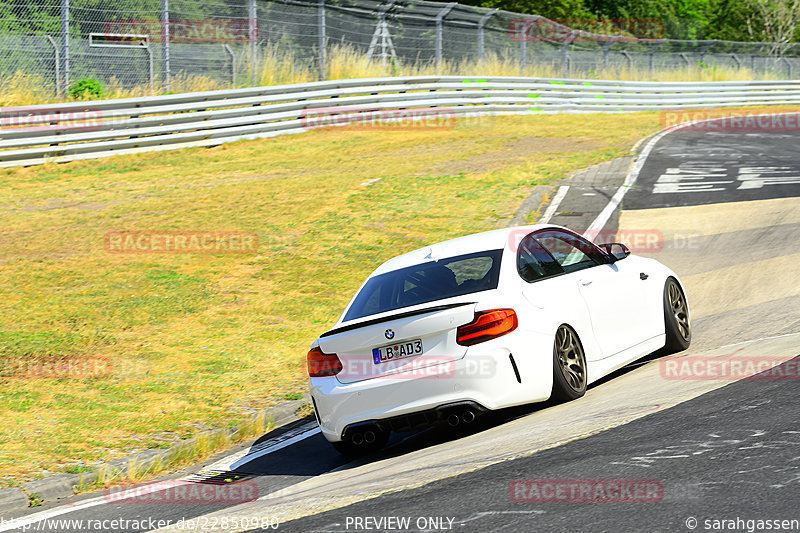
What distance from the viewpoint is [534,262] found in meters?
7.81

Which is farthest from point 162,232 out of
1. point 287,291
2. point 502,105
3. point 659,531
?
point 502,105

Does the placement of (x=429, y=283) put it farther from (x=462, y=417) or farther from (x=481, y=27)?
(x=481, y=27)

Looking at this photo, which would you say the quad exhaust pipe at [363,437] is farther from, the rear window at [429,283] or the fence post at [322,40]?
the fence post at [322,40]

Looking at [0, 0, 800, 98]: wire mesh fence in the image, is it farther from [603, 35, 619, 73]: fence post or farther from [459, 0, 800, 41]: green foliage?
[459, 0, 800, 41]: green foliage

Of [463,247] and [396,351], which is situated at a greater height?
[463,247]

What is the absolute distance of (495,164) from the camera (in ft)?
70.8

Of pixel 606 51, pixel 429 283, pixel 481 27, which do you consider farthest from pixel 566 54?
pixel 429 283

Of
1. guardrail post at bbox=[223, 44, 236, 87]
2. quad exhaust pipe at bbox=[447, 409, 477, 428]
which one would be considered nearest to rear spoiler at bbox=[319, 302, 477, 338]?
quad exhaust pipe at bbox=[447, 409, 477, 428]

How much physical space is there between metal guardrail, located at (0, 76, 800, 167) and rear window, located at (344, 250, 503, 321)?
1582cm

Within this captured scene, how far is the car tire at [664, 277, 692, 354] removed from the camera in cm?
882

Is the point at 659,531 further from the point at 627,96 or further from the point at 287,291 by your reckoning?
the point at 627,96

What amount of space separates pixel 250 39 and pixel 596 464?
2223 cm

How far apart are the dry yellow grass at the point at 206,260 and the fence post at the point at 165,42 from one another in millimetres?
2035

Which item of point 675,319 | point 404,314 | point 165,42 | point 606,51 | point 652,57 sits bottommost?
point 675,319
